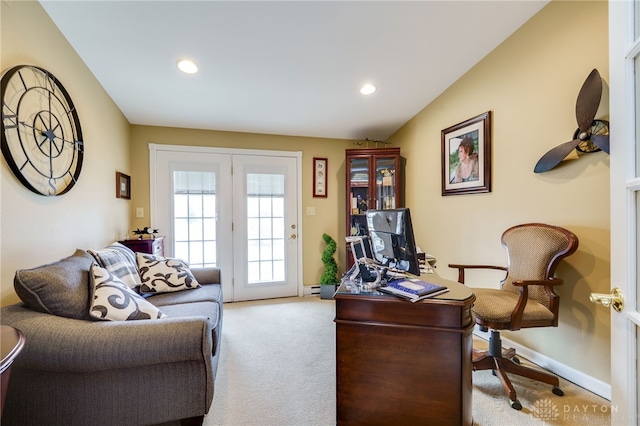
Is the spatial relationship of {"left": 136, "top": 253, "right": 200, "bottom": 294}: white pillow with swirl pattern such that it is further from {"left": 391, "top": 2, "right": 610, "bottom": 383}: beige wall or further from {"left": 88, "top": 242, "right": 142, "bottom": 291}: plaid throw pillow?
{"left": 391, "top": 2, "right": 610, "bottom": 383}: beige wall

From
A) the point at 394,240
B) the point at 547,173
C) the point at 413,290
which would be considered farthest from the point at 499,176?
the point at 413,290

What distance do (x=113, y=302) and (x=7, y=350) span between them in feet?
2.20

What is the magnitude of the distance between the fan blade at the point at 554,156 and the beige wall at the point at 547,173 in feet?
0.23

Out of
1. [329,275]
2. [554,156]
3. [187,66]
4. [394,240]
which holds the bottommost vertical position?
[329,275]

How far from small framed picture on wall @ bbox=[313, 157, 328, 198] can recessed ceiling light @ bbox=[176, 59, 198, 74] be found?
1881 mm

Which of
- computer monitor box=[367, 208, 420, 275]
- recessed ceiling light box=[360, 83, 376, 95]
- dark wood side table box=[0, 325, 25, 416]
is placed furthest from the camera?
recessed ceiling light box=[360, 83, 376, 95]

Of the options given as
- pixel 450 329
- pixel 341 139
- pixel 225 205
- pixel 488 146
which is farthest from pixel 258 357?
pixel 341 139

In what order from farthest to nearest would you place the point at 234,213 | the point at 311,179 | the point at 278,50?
the point at 311,179 < the point at 234,213 < the point at 278,50

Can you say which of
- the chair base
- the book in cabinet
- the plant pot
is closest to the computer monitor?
the chair base

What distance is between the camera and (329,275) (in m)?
3.61

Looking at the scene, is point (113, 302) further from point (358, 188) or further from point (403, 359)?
point (358, 188)

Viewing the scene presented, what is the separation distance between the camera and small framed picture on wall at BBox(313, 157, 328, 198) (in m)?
3.79

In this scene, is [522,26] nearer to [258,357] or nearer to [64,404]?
[258,357]

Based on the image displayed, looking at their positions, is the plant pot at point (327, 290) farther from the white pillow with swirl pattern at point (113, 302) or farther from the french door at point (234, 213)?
the white pillow with swirl pattern at point (113, 302)
